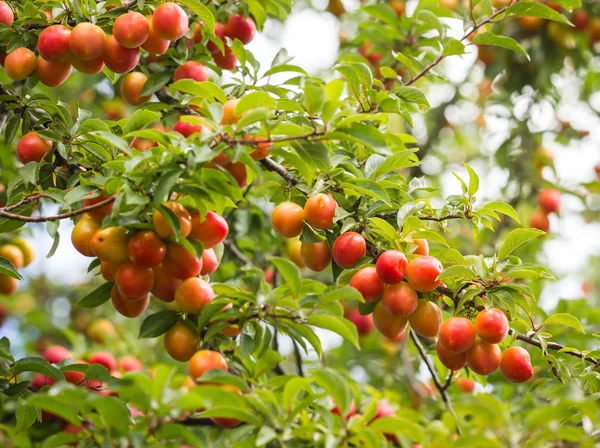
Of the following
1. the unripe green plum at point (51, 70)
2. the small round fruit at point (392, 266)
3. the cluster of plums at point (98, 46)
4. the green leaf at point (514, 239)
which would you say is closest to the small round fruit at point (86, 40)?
the cluster of plums at point (98, 46)

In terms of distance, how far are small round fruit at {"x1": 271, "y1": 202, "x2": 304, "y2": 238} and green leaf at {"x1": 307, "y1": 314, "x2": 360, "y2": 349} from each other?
0.34 meters

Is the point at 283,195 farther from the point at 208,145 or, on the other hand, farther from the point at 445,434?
the point at 445,434

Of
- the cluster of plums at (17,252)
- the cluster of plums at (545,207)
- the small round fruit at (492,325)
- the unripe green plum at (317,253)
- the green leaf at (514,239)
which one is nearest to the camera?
the small round fruit at (492,325)

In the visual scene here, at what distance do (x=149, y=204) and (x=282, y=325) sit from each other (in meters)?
0.39

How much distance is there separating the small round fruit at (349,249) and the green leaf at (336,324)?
250 millimetres

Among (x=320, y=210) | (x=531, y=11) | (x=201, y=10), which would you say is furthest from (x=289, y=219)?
(x=531, y=11)

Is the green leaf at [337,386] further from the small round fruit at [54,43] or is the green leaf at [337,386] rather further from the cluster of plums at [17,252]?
the cluster of plums at [17,252]

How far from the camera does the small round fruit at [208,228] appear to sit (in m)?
1.49

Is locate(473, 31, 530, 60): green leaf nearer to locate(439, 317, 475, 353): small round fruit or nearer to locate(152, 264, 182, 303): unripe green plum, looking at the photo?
locate(439, 317, 475, 353): small round fruit

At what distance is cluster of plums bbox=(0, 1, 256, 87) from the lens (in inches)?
68.4

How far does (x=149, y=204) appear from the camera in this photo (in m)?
1.37

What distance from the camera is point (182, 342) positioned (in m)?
1.49

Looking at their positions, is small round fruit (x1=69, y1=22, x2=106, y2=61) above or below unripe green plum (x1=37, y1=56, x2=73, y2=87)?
above

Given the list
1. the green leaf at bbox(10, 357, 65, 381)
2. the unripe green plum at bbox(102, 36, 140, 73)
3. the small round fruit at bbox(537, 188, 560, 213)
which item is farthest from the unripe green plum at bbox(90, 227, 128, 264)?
the small round fruit at bbox(537, 188, 560, 213)
